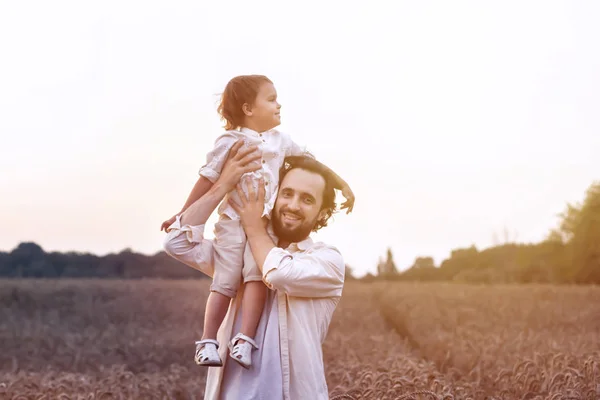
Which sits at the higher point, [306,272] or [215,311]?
[306,272]

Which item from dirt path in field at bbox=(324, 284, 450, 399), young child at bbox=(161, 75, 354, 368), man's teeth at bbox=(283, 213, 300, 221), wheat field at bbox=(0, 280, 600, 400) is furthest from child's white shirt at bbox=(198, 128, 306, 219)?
dirt path in field at bbox=(324, 284, 450, 399)

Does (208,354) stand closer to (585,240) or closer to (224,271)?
(224,271)

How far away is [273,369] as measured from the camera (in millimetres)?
4641

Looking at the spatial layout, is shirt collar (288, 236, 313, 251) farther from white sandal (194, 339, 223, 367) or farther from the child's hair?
the child's hair

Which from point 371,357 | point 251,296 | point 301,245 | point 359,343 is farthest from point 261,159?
point 359,343

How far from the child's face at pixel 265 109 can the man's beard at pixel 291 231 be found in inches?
22.3

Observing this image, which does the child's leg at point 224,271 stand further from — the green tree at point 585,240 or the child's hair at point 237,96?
the green tree at point 585,240

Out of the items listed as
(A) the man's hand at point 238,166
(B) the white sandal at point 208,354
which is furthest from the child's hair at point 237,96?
(B) the white sandal at point 208,354

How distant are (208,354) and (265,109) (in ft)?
4.47

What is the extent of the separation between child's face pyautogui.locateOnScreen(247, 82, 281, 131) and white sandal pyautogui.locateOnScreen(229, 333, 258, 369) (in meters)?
1.21

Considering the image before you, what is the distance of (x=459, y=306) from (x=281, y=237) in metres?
13.8

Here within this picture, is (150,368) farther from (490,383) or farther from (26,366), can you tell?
(490,383)

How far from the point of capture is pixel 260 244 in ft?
15.6

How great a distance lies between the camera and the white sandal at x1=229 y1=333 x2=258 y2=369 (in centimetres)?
459
